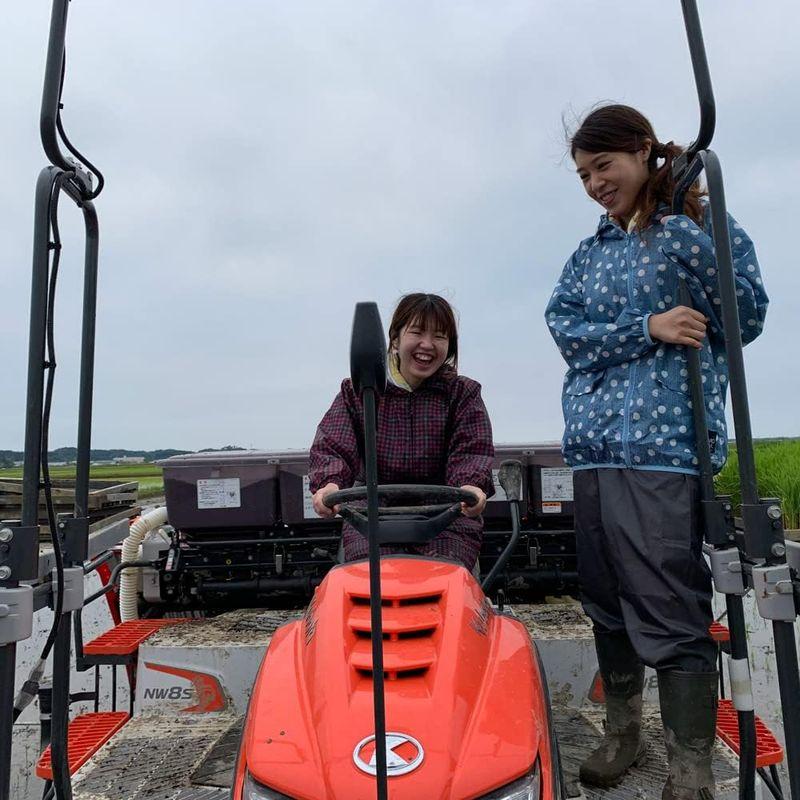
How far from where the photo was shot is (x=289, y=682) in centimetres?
134

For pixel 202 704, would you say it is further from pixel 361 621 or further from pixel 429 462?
pixel 361 621

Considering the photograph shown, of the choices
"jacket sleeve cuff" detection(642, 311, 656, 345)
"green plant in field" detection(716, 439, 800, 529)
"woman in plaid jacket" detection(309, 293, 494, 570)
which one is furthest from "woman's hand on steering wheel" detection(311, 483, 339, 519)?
"green plant in field" detection(716, 439, 800, 529)

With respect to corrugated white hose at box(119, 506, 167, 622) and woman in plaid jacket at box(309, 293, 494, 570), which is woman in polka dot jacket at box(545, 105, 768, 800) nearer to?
woman in plaid jacket at box(309, 293, 494, 570)

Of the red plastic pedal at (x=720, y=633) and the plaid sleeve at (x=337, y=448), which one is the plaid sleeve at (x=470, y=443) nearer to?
the plaid sleeve at (x=337, y=448)

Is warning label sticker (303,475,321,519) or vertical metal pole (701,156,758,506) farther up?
vertical metal pole (701,156,758,506)

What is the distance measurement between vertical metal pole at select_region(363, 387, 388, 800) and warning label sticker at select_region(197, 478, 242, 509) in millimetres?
2251

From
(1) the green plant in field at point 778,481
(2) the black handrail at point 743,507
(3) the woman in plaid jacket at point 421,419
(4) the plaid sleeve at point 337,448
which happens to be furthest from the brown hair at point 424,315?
(1) the green plant in field at point 778,481

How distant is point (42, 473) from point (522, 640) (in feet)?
3.36

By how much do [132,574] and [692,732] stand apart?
2.46 metres

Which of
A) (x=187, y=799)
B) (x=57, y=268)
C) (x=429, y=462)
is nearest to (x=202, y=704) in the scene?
(x=187, y=799)

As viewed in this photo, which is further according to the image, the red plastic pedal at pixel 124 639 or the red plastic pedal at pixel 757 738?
the red plastic pedal at pixel 124 639

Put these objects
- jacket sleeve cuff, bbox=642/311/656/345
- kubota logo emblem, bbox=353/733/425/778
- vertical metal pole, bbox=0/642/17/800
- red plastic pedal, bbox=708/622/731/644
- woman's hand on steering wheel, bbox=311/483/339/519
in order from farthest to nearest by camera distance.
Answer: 1. red plastic pedal, bbox=708/622/731/644
2. woman's hand on steering wheel, bbox=311/483/339/519
3. jacket sleeve cuff, bbox=642/311/656/345
4. vertical metal pole, bbox=0/642/17/800
5. kubota logo emblem, bbox=353/733/425/778

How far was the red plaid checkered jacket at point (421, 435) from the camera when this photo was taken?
7.94 ft

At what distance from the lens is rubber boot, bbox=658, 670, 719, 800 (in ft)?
5.04
